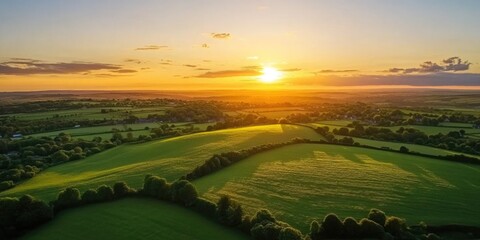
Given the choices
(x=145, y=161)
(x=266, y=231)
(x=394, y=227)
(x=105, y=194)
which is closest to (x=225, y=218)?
(x=266, y=231)

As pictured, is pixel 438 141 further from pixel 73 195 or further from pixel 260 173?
pixel 73 195

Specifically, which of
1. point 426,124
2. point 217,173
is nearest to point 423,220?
point 217,173

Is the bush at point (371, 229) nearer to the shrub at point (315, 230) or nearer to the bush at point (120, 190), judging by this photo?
the shrub at point (315, 230)

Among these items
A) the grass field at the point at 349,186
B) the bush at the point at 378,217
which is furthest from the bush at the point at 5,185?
the bush at the point at 378,217

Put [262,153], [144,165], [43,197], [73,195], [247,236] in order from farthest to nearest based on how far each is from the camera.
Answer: [262,153]
[144,165]
[43,197]
[73,195]
[247,236]

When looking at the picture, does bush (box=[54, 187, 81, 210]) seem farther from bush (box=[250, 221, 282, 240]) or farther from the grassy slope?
bush (box=[250, 221, 282, 240])

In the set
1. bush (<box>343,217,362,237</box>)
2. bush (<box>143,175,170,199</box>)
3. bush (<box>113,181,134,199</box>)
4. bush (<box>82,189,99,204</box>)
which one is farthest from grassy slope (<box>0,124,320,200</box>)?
bush (<box>343,217,362,237</box>)

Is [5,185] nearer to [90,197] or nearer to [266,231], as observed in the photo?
[90,197]
